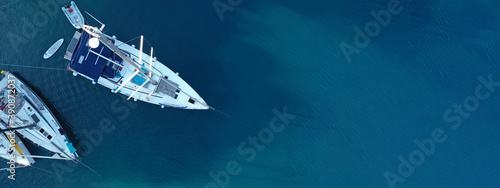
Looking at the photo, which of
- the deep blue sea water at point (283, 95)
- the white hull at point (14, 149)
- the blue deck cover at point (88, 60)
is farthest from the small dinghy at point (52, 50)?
the white hull at point (14, 149)

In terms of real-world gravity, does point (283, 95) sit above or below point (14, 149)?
below

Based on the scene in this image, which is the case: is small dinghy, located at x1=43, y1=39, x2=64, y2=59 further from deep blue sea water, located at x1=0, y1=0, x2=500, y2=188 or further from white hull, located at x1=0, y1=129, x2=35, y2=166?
white hull, located at x1=0, y1=129, x2=35, y2=166

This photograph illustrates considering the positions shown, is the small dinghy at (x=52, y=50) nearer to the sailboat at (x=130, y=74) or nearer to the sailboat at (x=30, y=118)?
the sailboat at (x=130, y=74)

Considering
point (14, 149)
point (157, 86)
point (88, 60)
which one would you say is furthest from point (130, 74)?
point (14, 149)

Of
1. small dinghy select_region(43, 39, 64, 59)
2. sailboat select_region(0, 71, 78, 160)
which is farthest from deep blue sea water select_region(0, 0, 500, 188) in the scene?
sailboat select_region(0, 71, 78, 160)

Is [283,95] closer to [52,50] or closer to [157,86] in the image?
[157,86]
